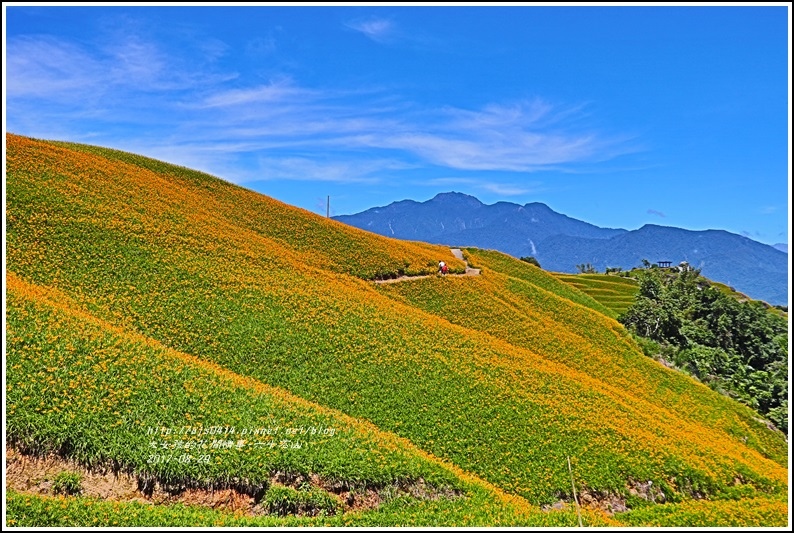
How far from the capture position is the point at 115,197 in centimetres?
3162

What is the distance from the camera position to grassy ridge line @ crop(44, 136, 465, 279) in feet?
122

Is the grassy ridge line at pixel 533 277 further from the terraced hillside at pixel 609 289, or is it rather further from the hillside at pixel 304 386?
the terraced hillside at pixel 609 289

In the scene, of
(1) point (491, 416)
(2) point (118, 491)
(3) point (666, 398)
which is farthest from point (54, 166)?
(3) point (666, 398)

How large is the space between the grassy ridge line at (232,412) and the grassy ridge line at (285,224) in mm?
15321

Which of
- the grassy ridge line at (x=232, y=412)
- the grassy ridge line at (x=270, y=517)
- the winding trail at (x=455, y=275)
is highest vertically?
the winding trail at (x=455, y=275)

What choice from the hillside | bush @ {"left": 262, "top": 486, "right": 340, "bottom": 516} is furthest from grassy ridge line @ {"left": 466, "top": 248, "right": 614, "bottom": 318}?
bush @ {"left": 262, "top": 486, "right": 340, "bottom": 516}

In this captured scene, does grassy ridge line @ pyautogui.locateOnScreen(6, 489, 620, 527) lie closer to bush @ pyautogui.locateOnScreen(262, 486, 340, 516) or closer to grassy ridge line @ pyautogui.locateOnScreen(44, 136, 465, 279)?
bush @ pyautogui.locateOnScreen(262, 486, 340, 516)

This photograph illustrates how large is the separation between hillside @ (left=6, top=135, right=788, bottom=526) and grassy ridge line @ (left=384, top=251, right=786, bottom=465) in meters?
0.23

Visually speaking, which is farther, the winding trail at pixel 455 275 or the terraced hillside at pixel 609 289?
the terraced hillside at pixel 609 289

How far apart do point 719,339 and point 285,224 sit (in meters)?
51.7

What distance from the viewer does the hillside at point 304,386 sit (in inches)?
587

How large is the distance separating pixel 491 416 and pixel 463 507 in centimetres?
614

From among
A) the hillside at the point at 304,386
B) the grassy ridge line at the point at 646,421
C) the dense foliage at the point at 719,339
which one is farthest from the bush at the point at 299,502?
the dense foliage at the point at 719,339

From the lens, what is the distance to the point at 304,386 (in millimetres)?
20984
